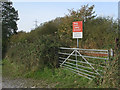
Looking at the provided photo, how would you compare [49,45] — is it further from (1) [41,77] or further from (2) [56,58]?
(1) [41,77]

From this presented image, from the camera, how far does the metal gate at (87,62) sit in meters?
6.77

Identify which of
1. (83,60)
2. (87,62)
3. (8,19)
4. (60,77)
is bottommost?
(60,77)

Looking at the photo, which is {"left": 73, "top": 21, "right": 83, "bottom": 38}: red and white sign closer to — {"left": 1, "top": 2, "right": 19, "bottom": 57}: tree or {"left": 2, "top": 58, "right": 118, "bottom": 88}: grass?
{"left": 2, "top": 58, "right": 118, "bottom": 88}: grass

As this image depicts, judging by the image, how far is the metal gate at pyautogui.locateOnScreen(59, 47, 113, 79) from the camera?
6768 mm

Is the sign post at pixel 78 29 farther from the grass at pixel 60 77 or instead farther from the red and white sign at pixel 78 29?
the grass at pixel 60 77

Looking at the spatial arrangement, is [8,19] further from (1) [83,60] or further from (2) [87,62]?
(2) [87,62]

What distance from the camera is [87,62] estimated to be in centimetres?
749

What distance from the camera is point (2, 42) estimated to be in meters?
20.3

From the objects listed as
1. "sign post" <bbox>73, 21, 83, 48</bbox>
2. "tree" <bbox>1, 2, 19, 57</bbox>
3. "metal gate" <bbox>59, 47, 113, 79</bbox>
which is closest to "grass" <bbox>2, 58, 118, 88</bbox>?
"metal gate" <bbox>59, 47, 113, 79</bbox>

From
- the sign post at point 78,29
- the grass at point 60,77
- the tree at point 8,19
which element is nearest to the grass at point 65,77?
the grass at point 60,77

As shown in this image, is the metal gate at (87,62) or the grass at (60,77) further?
the grass at (60,77)

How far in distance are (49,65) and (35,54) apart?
1.13 m

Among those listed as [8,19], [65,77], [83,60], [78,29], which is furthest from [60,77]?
[8,19]

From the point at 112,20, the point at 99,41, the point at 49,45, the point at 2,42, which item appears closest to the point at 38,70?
the point at 49,45
